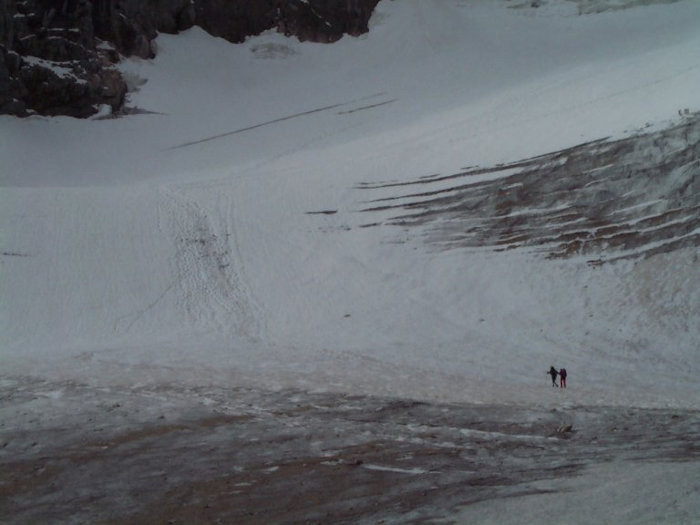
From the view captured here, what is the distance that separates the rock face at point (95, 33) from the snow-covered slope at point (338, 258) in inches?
92.0

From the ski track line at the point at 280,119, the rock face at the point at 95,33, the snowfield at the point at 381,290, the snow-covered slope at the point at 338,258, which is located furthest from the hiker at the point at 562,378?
the rock face at the point at 95,33

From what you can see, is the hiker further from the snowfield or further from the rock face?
the rock face

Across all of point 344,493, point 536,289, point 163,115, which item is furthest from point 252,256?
point 163,115

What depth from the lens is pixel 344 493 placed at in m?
7.59

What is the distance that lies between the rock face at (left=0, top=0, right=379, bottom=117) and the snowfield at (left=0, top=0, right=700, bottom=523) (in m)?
2.79

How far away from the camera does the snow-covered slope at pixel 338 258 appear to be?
53.7ft

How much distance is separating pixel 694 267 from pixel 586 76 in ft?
62.3

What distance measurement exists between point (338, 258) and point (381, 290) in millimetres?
2698

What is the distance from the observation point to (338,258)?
23781mm

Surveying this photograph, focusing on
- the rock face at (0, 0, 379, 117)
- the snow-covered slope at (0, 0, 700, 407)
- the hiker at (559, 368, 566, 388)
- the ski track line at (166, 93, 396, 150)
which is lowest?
the hiker at (559, 368, 566, 388)

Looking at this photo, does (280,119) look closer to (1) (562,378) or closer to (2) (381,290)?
(2) (381,290)

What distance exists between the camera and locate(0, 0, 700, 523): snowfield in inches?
350

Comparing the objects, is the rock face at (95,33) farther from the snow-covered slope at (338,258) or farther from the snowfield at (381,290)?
the snowfield at (381,290)

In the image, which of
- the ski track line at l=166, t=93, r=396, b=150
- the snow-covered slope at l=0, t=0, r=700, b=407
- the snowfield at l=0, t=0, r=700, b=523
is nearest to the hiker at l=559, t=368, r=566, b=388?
the snow-covered slope at l=0, t=0, r=700, b=407
